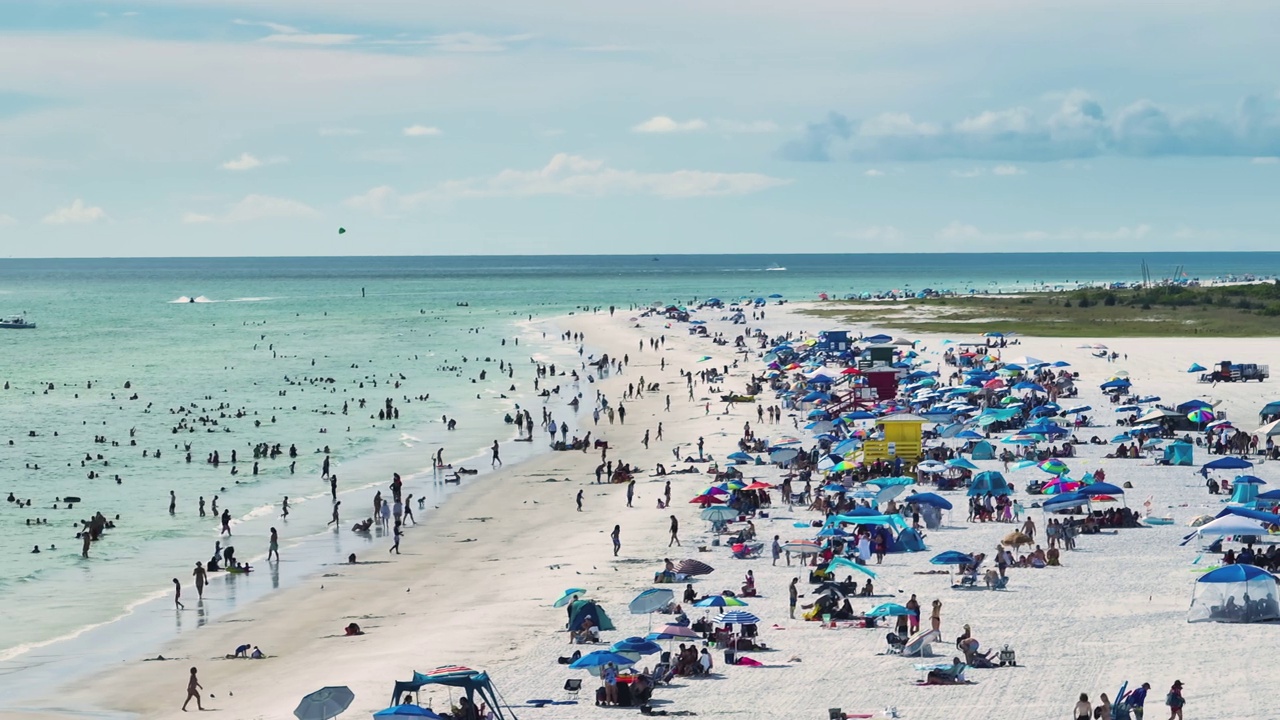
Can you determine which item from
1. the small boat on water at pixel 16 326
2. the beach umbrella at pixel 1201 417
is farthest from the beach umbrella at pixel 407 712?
the small boat on water at pixel 16 326

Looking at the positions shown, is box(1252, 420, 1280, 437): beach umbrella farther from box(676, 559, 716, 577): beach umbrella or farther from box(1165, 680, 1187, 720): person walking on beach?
box(1165, 680, 1187, 720): person walking on beach

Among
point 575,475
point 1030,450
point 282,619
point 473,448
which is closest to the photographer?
point 282,619

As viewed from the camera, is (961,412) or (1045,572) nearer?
(1045,572)

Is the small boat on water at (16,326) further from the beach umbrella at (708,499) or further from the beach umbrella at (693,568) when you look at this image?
the beach umbrella at (693,568)

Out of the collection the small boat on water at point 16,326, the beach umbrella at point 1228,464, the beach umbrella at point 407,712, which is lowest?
the beach umbrella at point 407,712

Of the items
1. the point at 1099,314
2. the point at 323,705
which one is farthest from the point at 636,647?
the point at 1099,314

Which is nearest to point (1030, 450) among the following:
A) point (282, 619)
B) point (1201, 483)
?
point (1201, 483)

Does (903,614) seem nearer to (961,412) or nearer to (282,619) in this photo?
(282,619)
